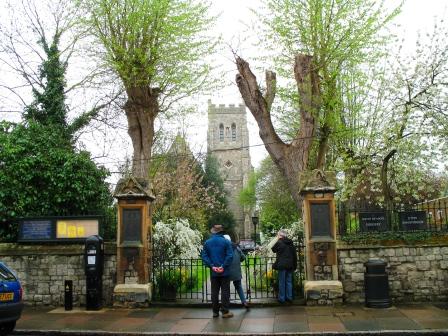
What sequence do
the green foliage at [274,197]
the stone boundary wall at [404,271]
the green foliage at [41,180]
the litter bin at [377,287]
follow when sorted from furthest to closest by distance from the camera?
the green foliage at [274,197], the green foliage at [41,180], the stone boundary wall at [404,271], the litter bin at [377,287]

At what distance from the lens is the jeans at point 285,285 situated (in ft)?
35.5

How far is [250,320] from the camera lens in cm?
940

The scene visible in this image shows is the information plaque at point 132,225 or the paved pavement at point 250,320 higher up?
the information plaque at point 132,225

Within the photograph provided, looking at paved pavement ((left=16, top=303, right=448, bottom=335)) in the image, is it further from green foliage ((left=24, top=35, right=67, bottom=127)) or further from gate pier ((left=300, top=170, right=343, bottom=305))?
green foliage ((left=24, top=35, right=67, bottom=127))

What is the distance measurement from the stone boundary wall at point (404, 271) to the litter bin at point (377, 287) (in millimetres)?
610

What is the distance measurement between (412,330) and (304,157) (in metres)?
7.58

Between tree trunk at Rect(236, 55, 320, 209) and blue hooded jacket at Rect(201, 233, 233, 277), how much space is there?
535 centimetres

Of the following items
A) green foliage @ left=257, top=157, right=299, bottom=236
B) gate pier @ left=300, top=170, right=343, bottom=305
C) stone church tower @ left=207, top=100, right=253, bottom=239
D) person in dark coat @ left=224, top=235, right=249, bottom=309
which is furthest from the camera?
stone church tower @ left=207, top=100, right=253, bottom=239

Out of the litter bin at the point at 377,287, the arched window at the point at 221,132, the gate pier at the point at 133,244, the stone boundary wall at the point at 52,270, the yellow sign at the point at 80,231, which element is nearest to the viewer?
the litter bin at the point at 377,287

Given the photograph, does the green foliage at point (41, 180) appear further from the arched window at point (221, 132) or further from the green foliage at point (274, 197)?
the arched window at point (221, 132)

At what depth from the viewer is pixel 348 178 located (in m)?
20.9

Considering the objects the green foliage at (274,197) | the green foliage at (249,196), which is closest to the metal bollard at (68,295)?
the green foliage at (274,197)

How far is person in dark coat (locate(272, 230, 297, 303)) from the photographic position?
10.8 m

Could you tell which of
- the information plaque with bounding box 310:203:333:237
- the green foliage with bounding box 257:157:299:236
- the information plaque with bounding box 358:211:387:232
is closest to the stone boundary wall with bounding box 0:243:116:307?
the information plaque with bounding box 310:203:333:237
